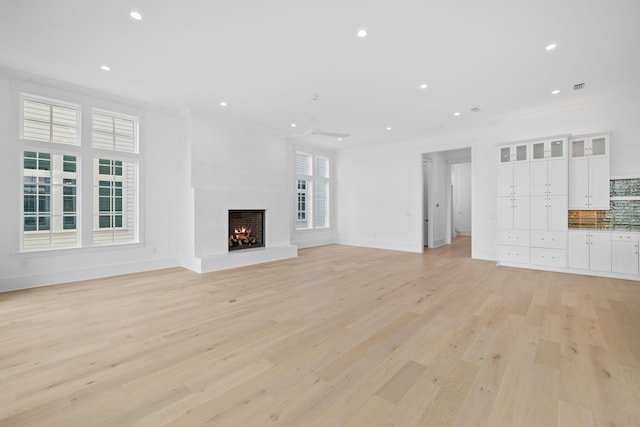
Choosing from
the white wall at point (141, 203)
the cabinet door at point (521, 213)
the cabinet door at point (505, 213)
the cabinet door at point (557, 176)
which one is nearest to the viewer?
the white wall at point (141, 203)

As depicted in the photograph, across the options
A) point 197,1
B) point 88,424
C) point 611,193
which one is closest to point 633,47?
point 611,193

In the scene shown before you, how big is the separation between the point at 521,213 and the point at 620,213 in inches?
58.7

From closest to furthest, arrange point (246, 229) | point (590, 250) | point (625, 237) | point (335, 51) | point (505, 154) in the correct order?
point (335, 51), point (625, 237), point (590, 250), point (505, 154), point (246, 229)

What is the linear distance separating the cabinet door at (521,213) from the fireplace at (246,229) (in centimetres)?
557

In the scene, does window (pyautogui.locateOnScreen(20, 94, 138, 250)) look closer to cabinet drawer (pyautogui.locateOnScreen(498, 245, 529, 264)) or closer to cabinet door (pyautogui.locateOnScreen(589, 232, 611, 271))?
cabinet drawer (pyautogui.locateOnScreen(498, 245, 529, 264))

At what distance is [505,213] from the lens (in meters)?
5.96

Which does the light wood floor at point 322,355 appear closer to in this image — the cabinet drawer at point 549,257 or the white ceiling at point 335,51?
the cabinet drawer at point 549,257

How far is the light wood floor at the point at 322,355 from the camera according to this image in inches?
67.7

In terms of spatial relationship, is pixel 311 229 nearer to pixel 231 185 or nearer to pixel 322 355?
pixel 231 185

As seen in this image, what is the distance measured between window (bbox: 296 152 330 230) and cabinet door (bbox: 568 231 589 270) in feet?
20.4

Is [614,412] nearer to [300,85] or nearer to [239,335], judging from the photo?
[239,335]

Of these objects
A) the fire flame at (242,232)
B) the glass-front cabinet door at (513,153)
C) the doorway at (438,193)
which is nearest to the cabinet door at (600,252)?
the glass-front cabinet door at (513,153)

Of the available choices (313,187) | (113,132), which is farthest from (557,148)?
(113,132)

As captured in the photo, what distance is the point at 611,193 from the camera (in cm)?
517
